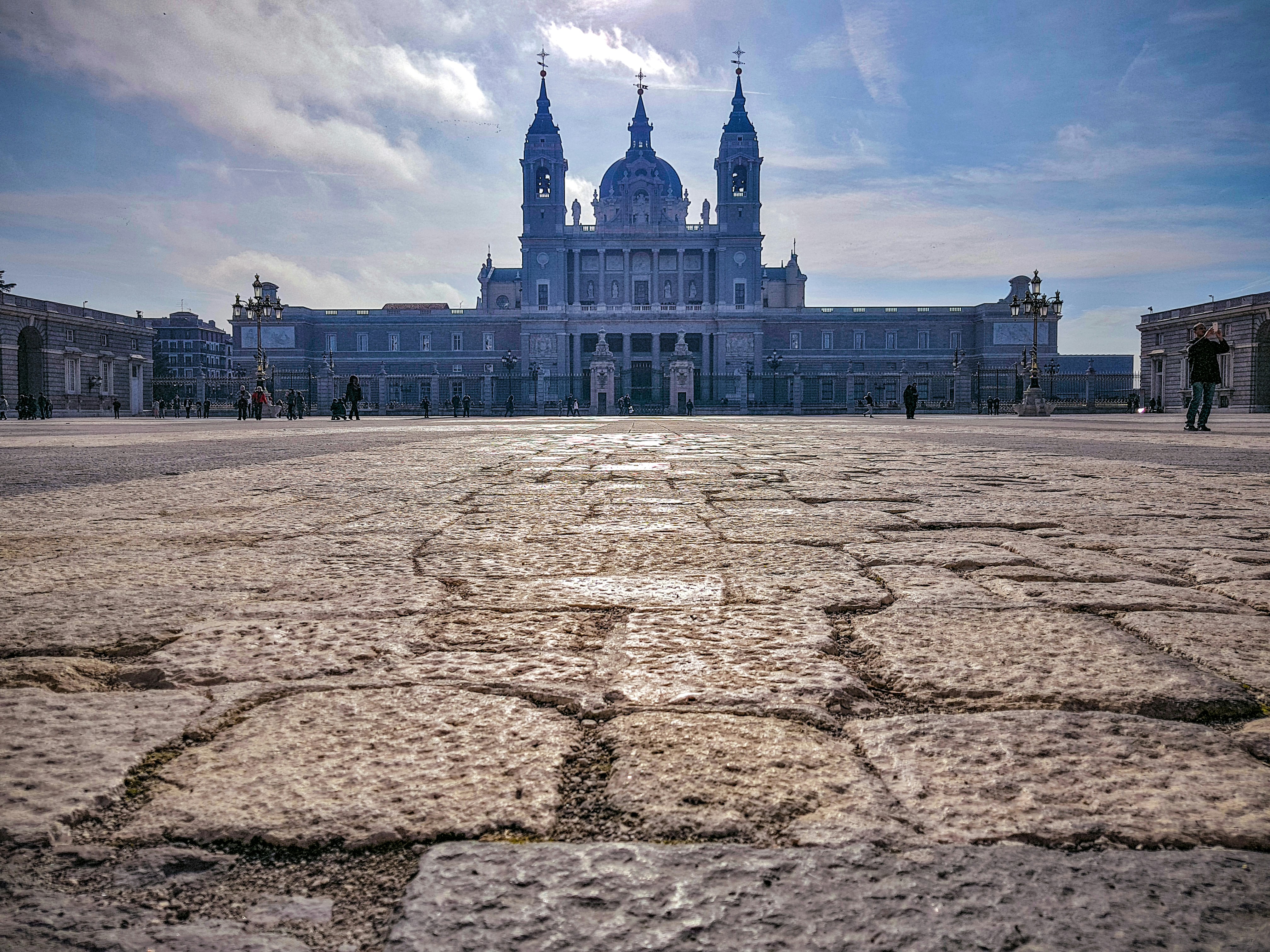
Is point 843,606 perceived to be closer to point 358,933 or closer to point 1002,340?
point 358,933

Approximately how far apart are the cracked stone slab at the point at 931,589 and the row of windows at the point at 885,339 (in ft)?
195

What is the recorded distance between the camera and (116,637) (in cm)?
167

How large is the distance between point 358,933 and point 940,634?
128 centimetres

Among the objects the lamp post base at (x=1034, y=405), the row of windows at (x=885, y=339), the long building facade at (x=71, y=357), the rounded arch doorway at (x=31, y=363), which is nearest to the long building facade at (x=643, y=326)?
the row of windows at (x=885, y=339)

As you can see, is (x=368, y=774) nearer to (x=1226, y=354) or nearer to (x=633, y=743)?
(x=633, y=743)

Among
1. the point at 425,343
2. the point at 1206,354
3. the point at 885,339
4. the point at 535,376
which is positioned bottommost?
the point at 1206,354

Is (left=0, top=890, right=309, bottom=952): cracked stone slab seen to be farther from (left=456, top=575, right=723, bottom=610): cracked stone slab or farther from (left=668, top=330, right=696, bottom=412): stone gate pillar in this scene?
(left=668, top=330, right=696, bottom=412): stone gate pillar

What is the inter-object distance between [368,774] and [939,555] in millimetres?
2038

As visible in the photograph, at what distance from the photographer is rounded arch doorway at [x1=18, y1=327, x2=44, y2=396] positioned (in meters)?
41.2

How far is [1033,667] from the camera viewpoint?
4.86 ft

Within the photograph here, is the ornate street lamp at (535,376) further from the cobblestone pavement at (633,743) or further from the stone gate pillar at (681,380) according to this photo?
the cobblestone pavement at (633,743)

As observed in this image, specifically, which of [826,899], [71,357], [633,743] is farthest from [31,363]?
[826,899]

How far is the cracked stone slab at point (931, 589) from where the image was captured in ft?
6.47

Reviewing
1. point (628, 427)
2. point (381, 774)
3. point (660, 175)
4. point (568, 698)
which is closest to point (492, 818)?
point (381, 774)
